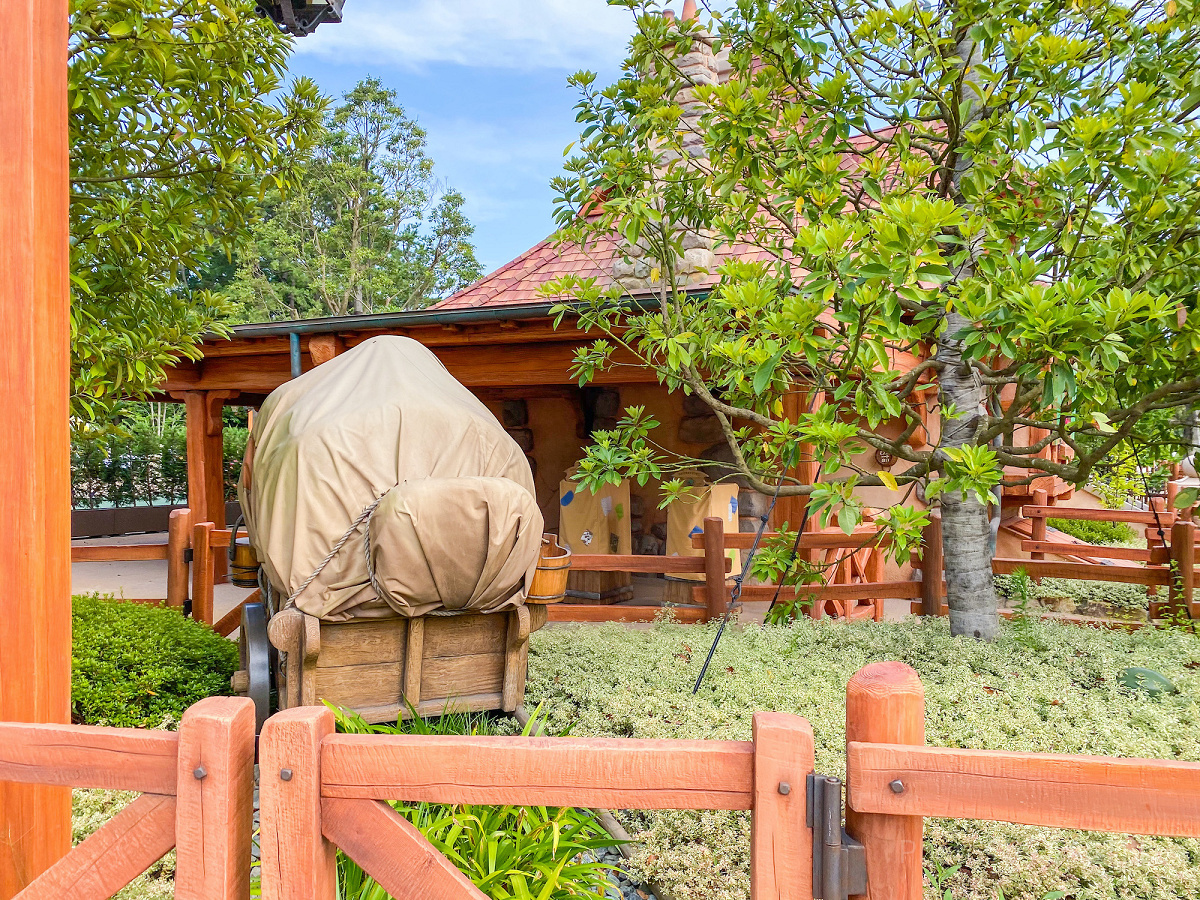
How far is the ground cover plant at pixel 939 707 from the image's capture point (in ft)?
8.59

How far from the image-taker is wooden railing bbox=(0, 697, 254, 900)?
1.48m

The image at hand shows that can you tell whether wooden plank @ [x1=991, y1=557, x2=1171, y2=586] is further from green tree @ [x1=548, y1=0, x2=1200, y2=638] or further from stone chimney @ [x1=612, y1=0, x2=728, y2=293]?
stone chimney @ [x1=612, y1=0, x2=728, y2=293]

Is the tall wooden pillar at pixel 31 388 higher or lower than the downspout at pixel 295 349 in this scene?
lower

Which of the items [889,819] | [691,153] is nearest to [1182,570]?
[691,153]

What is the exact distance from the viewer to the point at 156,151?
3775 mm

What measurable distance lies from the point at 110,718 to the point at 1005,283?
4.52 meters

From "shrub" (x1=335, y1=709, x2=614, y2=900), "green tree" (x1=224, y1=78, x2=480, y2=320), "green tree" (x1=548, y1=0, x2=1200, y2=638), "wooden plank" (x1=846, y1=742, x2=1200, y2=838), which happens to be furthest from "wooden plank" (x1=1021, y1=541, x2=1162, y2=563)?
"green tree" (x1=224, y1=78, x2=480, y2=320)

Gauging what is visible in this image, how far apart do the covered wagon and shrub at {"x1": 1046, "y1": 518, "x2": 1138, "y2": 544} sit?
44.8 feet

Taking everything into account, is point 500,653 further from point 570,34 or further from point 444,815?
point 570,34

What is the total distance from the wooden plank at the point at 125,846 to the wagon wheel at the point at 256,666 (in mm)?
2434

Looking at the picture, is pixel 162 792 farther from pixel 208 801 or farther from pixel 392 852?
pixel 392 852

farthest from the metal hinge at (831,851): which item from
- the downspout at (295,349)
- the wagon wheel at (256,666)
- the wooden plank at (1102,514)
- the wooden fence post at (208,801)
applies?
the downspout at (295,349)

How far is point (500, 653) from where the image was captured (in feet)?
12.6

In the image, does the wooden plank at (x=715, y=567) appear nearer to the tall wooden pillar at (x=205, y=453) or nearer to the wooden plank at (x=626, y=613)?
the wooden plank at (x=626, y=613)
